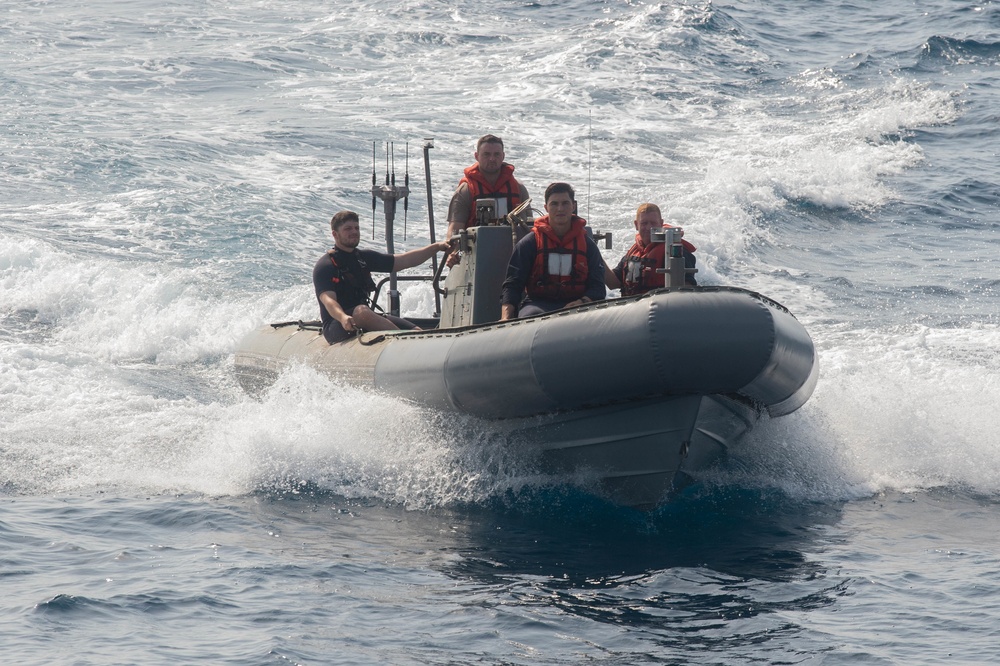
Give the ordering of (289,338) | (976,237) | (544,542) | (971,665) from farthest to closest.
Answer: (976,237)
(289,338)
(544,542)
(971,665)

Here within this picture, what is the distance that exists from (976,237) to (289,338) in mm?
9056

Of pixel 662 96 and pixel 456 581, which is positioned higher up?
pixel 662 96

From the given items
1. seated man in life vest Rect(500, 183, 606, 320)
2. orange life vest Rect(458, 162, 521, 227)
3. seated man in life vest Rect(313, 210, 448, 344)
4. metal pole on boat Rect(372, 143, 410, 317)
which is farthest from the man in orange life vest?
seated man in life vest Rect(500, 183, 606, 320)

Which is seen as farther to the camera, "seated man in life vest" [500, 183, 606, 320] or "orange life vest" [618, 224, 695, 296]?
"orange life vest" [618, 224, 695, 296]

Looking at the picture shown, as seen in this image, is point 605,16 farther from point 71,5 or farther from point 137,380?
point 137,380

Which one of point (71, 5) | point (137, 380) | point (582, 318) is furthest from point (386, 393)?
point (71, 5)

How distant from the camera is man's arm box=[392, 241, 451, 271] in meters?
7.71

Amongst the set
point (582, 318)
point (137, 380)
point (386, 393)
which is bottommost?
point (137, 380)

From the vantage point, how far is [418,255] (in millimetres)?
7852

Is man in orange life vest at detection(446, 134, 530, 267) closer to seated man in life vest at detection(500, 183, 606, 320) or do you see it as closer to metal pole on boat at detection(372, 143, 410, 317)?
metal pole on boat at detection(372, 143, 410, 317)

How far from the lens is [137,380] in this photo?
32.2ft

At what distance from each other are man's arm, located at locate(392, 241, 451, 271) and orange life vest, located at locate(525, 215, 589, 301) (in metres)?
1.08

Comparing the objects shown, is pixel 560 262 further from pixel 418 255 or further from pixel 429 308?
pixel 429 308

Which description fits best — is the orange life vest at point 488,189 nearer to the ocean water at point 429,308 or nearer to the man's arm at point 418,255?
the man's arm at point 418,255
